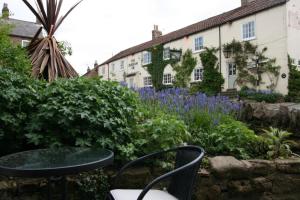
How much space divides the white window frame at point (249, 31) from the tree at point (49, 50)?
13482 millimetres

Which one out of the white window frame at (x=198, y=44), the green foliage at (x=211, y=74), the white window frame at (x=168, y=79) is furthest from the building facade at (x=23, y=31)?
the green foliage at (x=211, y=74)

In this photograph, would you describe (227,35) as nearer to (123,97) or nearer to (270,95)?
(270,95)

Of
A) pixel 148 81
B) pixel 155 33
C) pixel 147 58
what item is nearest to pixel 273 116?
pixel 148 81

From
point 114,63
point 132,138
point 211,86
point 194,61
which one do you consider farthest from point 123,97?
point 114,63

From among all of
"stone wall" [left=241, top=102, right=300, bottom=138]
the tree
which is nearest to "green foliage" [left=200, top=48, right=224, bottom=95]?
"stone wall" [left=241, top=102, right=300, bottom=138]

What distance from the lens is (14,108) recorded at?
262 cm

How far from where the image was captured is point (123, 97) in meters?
3.03

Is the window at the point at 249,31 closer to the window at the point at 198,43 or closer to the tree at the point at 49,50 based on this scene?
the window at the point at 198,43

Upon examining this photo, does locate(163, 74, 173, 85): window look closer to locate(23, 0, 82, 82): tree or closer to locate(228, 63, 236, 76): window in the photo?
locate(228, 63, 236, 76): window

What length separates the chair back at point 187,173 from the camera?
166cm

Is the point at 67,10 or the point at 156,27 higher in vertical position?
the point at 156,27

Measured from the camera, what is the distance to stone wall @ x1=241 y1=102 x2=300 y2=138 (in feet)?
16.9

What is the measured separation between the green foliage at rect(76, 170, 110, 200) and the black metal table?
48 cm

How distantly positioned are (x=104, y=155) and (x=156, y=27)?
28.6m
